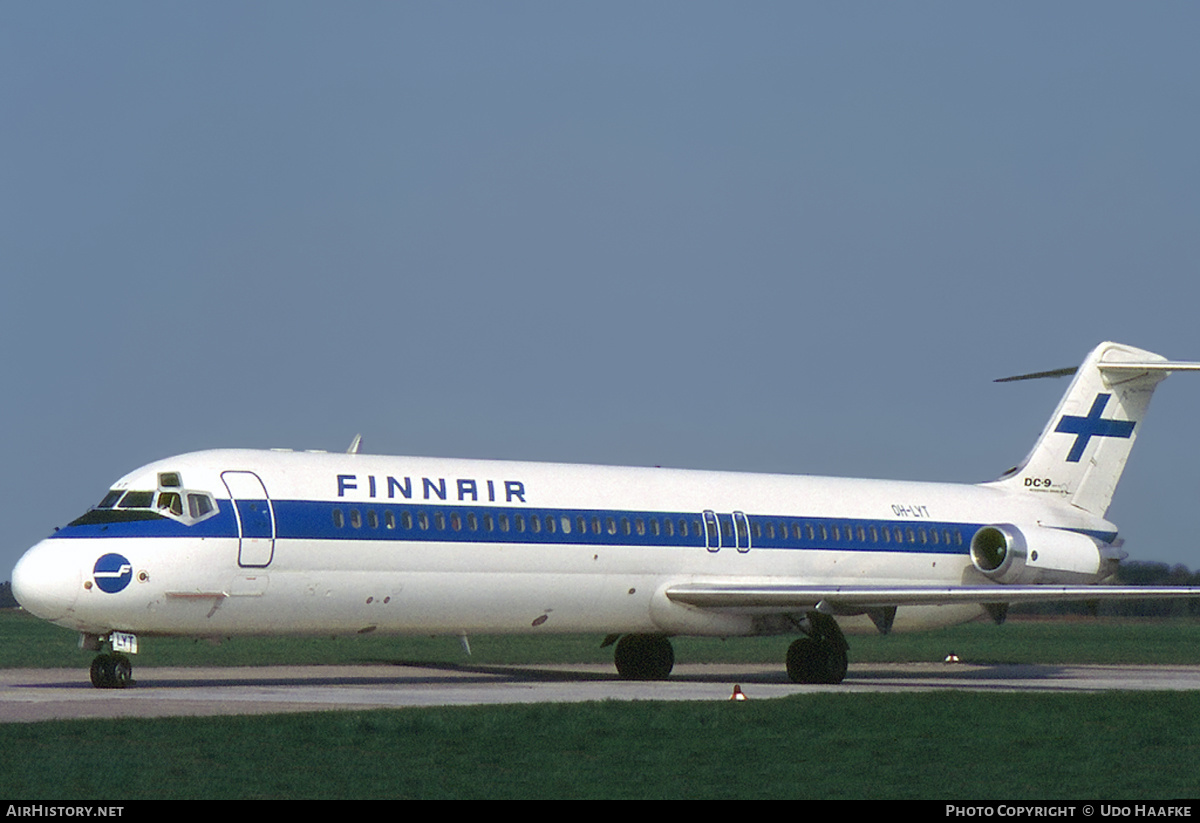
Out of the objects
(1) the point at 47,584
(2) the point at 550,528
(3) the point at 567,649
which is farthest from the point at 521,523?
(3) the point at 567,649

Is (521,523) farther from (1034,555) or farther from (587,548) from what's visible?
(1034,555)

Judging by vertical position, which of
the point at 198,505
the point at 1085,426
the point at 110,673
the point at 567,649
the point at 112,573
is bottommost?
the point at 110,673

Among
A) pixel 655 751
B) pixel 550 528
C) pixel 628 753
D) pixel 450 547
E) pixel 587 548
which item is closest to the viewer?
pixel 628 753

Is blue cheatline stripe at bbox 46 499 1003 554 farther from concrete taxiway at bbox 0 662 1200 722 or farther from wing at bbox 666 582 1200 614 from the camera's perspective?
concrete taxiway at bbox 0 662 1200 722

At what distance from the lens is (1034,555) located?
3403 cm

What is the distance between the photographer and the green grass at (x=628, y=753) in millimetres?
13578

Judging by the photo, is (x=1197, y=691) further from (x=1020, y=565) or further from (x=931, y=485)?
(x=931, y=485)

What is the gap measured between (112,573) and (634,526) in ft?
31.0

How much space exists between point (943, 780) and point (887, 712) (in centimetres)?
575

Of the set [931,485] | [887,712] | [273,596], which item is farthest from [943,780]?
[931,485]

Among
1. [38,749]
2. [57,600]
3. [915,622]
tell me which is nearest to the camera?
[38,749]

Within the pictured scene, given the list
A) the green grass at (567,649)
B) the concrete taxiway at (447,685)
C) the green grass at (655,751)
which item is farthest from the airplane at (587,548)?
the green grass at (655,751)

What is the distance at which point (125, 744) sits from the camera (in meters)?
16.1

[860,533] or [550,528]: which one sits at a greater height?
[860,533]
